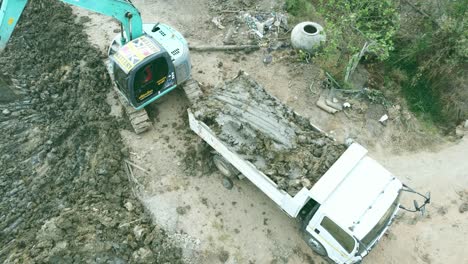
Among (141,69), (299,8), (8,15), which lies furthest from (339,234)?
(299,8)

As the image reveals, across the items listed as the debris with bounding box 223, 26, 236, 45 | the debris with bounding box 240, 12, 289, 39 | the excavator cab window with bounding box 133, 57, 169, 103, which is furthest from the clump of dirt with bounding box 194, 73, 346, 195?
the debris with bounding box 240, 12, 289, 39

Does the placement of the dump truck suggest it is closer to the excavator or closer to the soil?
the soil

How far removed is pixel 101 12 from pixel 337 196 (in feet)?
25.0

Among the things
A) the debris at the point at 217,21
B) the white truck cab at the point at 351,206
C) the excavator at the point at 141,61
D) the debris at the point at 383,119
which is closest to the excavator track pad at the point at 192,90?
the excavator at the point at 141,61

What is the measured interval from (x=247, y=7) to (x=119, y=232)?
10138 mm

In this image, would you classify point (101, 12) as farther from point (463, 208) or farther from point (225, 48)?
point (463, 208)

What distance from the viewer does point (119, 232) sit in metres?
9.77

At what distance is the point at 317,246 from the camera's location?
9.53 m

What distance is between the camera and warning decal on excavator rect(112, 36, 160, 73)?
1070cm

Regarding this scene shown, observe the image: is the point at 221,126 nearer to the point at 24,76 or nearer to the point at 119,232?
the point at 119,232

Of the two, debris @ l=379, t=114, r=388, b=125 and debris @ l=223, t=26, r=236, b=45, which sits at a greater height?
debris @ l=223, t=26, r=236, b=45

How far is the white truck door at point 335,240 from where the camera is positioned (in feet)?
28.6

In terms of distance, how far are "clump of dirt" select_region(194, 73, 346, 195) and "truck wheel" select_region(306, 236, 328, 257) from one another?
53.0 inches

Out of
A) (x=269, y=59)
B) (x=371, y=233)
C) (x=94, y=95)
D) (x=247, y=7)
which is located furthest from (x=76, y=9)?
(x=371, y=233)
